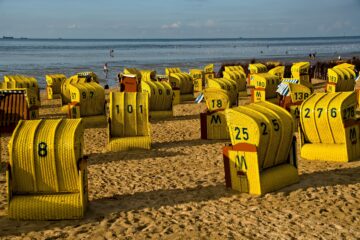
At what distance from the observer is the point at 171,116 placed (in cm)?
1975

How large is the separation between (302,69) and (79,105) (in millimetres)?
17234

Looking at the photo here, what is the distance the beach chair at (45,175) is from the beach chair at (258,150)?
10.1 ft

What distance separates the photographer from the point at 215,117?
15344mm

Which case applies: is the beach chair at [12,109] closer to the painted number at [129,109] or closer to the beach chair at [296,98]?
the painted number at [129,109]

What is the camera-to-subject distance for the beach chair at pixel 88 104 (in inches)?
697

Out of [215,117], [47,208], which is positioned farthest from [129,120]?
[47,208]

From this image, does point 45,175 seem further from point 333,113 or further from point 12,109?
point 12,109

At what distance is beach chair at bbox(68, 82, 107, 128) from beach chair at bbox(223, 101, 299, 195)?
361 inches

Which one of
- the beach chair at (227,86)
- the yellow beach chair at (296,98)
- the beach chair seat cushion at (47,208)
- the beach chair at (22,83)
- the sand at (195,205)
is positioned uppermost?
the beach chair at (22,83)

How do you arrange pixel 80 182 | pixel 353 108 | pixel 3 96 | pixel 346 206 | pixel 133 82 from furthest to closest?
pixel 133 82
pixel 3 96
pixel 353 108
pixel 346 206
pixel 80 182

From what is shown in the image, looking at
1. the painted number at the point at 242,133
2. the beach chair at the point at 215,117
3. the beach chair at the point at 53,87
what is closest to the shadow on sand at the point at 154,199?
the painted number at the point at 242,133

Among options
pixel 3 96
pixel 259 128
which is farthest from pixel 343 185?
pixel 3 96

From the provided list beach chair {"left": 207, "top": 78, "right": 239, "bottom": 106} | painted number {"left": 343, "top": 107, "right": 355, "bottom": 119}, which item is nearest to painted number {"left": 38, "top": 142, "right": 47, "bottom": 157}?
painted number {"left": 343, "top": 107, "right": 355, "bottom": 119}

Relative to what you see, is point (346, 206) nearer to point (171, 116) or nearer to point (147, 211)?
point (147, 211)
